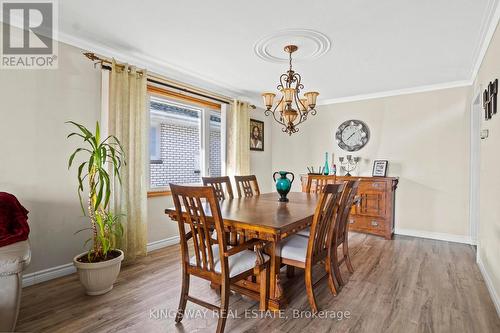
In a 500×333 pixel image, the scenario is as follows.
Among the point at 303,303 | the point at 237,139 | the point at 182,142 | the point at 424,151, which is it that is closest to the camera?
the point at 303,303

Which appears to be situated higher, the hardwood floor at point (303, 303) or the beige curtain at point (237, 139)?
the beige curtain at point (237, 139)

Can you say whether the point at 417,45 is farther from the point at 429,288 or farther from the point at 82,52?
the point at 82,52

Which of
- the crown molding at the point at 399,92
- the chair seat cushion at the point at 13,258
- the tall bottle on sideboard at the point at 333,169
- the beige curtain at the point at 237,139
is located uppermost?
the crown molding at the point at 399,92

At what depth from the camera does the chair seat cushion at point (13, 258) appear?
62.9 inches

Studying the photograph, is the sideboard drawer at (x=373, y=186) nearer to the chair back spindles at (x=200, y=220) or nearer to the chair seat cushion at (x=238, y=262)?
the chair seat cushion at (x=238, y=262)

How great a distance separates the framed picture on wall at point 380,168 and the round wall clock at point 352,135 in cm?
42

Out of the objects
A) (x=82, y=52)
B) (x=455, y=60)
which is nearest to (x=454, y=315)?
(x=455, y=60)

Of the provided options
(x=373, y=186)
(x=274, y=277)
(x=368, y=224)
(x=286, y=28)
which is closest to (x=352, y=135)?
(x=373, y=186)

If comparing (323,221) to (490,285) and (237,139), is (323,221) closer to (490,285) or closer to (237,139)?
(490,285)

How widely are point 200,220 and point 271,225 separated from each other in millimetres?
457

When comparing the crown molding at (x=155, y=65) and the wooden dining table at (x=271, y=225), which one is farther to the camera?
the crown molding at (x=155, y=65)

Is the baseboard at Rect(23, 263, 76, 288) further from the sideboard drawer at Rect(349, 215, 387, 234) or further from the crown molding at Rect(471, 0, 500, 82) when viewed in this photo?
the crown molding at Rect(471, 0, 500, 82)

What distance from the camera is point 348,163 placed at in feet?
15.6

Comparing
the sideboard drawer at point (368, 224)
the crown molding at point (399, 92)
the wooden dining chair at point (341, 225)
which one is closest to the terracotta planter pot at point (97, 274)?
the wooden dining chair at point (341, 225)
